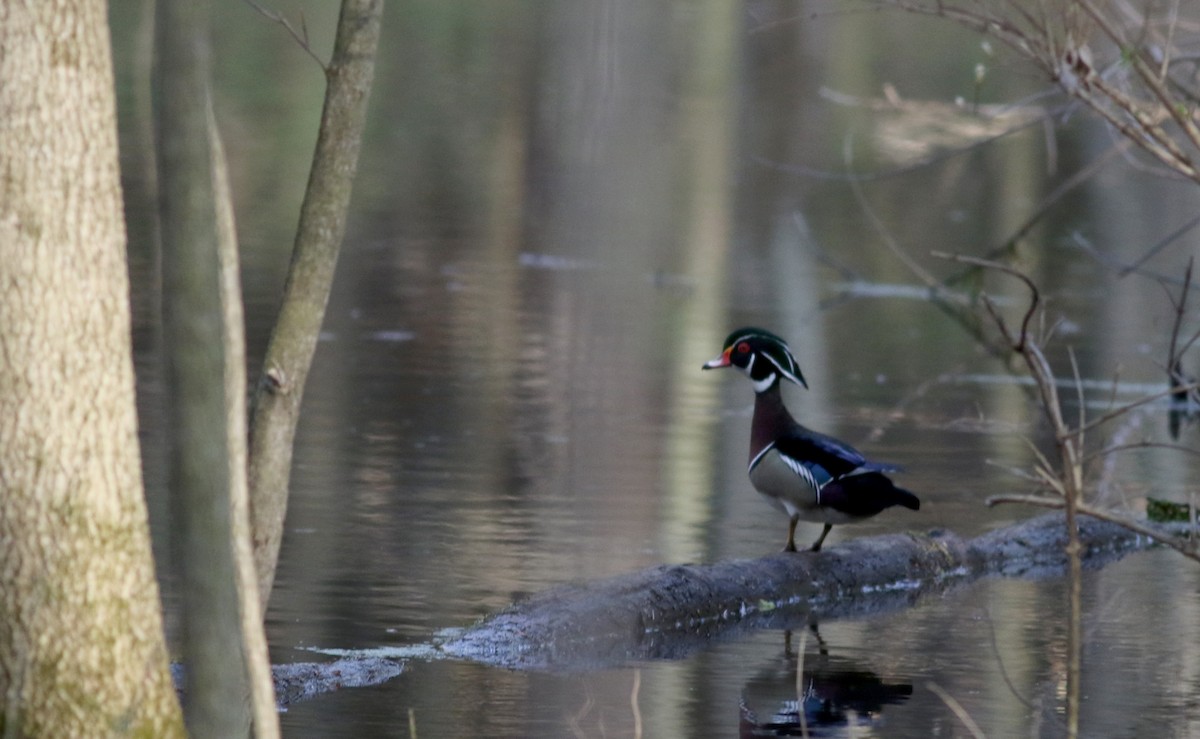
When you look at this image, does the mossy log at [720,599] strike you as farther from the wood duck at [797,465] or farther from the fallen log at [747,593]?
the wood duck at [797,465]

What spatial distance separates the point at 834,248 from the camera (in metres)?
21.7

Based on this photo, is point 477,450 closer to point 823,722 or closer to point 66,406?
point 823,722

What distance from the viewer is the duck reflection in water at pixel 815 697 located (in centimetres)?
716

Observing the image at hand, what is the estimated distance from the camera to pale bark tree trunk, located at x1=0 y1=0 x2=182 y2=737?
207 inches

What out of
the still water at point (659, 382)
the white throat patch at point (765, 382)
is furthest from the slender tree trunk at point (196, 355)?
the white throat patch at point (765, 382)

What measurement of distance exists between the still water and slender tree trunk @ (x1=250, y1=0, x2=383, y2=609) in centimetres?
81

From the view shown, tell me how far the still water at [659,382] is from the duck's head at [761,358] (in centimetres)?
86

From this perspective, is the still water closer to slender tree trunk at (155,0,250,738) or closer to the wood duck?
slender tree trunk at (155,0,250,738)

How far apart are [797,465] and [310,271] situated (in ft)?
9.09

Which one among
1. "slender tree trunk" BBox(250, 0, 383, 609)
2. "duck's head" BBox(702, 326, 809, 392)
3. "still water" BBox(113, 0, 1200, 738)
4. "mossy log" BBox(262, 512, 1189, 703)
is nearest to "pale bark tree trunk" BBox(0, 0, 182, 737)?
"still water" BBox(113, 0, 1200, 738)

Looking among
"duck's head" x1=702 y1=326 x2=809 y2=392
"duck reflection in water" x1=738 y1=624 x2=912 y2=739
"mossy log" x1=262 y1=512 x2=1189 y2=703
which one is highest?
"duck's head" x1=702 y1=326 x2=809 y2=392

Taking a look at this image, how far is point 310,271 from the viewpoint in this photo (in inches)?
272

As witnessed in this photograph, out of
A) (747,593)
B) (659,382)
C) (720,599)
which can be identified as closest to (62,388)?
(720,599)

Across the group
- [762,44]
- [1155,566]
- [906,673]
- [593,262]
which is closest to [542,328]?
[593,262]
